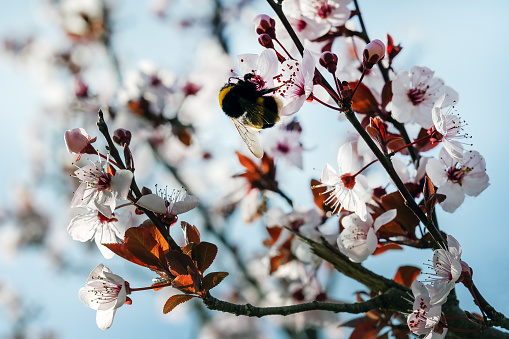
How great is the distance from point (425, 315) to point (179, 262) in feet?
1.57

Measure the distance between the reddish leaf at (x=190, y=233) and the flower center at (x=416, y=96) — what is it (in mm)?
645

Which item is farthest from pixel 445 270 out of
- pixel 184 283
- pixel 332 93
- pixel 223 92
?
pixel 223 92

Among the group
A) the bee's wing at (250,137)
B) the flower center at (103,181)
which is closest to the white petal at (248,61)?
the bee's wing at (250,137)

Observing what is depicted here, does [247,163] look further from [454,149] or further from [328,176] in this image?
[454,149]

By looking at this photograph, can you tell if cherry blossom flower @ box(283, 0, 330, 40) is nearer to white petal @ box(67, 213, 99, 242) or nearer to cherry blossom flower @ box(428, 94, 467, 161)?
cherry blossom flower @ box(428, 94, 467, 161)

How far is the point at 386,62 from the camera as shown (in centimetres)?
137

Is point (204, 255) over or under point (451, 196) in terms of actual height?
under

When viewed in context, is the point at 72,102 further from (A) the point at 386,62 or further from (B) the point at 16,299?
(B) the point at 16,299

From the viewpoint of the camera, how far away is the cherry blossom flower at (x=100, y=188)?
0.95 m

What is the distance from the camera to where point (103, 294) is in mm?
1021

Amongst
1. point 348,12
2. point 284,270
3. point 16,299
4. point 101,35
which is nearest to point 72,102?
point 101,35

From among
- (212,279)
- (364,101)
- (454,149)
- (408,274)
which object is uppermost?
(364,101)

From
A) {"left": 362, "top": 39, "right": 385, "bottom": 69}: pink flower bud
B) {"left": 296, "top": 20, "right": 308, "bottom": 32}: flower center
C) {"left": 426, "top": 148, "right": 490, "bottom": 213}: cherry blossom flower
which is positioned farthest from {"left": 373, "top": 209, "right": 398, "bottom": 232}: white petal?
{"left": 296, "top": 20, "right": 308, "bottom": 32}: flower center

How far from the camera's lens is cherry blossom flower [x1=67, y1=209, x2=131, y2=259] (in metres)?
1.10
